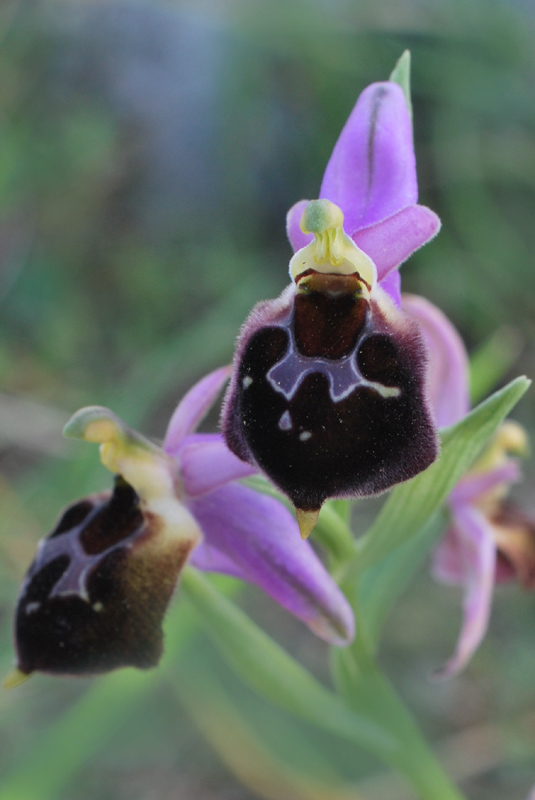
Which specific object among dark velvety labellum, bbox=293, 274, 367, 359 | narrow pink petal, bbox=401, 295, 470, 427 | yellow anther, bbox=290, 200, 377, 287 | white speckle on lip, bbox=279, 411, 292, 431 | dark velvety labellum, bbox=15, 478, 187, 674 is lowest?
narrow pink petal, bbox=401, 295, 470, 427

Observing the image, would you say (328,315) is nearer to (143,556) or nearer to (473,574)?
(143,556)

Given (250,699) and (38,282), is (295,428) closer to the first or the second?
(250,699)

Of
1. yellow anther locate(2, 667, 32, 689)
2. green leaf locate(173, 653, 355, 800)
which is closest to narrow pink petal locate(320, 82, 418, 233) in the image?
yellow anther locate(2, 667, 32, 689)

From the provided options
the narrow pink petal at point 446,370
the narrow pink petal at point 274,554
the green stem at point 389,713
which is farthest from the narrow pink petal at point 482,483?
the narrow pink petal at point 274,554

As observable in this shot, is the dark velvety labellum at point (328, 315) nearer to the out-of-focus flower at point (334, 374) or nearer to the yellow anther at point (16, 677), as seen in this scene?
the out-of-focus flower at point (334, 374)

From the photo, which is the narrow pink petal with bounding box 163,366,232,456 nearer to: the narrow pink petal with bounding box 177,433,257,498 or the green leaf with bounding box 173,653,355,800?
the narrow pink petal with bounding box 177,433,257,498

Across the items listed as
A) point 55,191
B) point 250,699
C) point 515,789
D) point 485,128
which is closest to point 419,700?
point 515,789
